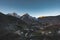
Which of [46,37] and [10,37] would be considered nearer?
[10,37]

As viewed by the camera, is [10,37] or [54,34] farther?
[54,34]

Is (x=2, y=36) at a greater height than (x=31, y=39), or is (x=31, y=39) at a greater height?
(x=2, y=36)

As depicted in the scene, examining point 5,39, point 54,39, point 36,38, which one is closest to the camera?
point 5,39

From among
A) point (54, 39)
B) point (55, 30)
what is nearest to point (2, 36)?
point (54, 39)

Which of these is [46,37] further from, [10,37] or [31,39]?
[10,37]

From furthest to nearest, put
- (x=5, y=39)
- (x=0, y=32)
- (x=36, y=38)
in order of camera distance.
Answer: (x=36, y=38), (x=0, y=32), (x=5, y=39)

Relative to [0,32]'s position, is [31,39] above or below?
below

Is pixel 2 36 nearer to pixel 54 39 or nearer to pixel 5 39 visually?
pixel 5 39

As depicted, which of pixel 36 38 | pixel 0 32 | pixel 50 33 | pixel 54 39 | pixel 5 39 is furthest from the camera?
pixel 36 38

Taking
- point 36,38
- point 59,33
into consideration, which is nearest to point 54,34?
point 59,33
